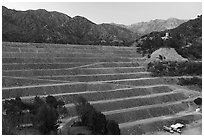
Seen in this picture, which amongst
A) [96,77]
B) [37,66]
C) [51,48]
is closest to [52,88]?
[37,66]

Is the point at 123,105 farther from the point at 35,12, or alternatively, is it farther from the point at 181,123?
the point at 35,12

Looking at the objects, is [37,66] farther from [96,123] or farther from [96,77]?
[96,123]

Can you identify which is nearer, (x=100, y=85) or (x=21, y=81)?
(x=21, y=81)

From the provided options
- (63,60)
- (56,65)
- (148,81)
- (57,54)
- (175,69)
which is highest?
(57,54)

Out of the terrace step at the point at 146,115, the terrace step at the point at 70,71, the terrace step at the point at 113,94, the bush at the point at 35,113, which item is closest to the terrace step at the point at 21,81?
the terrace step at the point at 70,71

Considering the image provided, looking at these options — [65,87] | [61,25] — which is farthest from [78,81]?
[61,25]

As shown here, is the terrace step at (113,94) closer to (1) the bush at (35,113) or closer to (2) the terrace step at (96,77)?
(1) the bush at (35,113)
